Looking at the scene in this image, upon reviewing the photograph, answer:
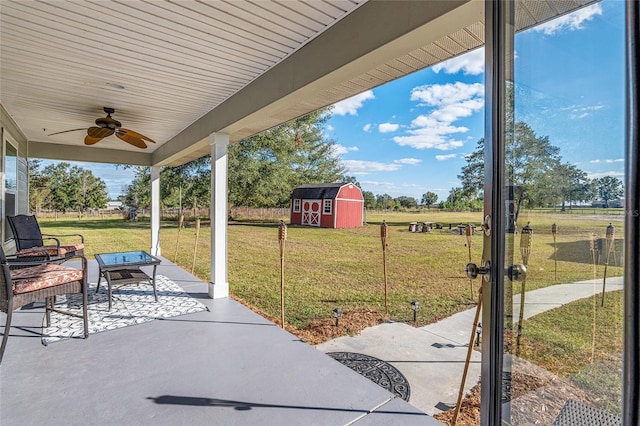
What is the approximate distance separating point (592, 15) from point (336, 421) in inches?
81.0

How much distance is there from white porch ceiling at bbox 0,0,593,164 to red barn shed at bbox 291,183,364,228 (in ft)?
29.0

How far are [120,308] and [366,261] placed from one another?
5.72m

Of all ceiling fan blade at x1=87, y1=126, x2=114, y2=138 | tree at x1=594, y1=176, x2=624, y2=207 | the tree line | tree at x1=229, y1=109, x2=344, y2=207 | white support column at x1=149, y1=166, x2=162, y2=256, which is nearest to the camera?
tree at x1=594, y1=176, x2=624, y2=207

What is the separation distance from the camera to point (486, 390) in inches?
47.8

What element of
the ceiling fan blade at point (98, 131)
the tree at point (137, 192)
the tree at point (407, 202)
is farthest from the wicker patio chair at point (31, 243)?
the tree at point (137, 192)

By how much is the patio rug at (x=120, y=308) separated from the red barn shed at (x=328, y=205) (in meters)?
8.64

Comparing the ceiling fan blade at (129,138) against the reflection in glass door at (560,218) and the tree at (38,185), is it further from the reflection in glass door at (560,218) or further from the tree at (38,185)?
the tree at (38,185)

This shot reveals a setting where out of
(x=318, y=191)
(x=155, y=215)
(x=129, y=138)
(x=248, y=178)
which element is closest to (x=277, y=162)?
(x=248, y=178)

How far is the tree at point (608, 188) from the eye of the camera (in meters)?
0.83

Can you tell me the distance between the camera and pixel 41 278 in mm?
2637

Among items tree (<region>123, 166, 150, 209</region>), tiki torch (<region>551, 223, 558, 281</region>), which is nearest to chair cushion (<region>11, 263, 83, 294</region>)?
tiki torch (<region>551, 223, 558, 281</region>)

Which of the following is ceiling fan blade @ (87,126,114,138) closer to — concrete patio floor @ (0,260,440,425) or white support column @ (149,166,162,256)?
concrete patio floor @ (0,260,440,425)

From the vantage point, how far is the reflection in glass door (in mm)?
863

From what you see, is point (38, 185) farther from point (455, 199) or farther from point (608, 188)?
point (608, 188)
